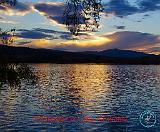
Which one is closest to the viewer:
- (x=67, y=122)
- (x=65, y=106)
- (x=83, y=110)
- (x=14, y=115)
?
(x=67, y=122)

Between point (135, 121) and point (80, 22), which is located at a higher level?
point (80, 22)

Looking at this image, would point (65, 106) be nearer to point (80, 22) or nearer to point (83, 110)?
point (83, 110)

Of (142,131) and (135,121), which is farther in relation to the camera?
(135,121)

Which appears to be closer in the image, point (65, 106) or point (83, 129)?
point (83, 129)

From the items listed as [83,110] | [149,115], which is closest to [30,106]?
[83,110]

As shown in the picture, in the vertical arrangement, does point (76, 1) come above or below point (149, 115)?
above

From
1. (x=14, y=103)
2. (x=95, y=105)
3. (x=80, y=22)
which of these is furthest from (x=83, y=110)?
(x=80, y=22)

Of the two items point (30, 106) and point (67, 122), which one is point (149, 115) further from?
point (30, 106)

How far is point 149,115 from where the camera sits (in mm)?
61188

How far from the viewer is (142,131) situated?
4772 cm

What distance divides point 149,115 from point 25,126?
73.8ft

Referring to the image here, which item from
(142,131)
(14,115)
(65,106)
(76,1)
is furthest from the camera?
(65,106)

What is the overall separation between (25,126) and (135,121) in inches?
650

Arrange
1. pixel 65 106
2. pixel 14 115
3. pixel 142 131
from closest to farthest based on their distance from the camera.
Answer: pixel 142 131 < pixel 14 115 < pixel 65 106
